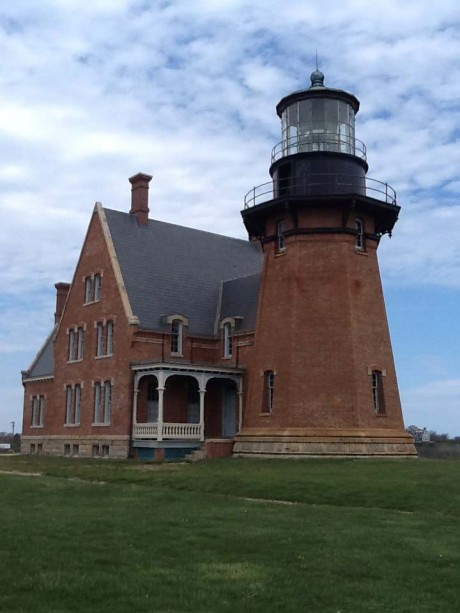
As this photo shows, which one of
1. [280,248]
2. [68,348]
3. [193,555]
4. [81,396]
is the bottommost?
[193,555]

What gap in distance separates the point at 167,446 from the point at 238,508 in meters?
16.3

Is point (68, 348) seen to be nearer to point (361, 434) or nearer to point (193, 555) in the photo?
point (361, 434)

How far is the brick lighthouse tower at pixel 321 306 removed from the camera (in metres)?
27.5

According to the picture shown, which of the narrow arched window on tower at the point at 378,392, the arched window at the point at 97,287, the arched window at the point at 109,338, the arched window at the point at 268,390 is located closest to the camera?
the narrow arched window on tower at the point at 378,392

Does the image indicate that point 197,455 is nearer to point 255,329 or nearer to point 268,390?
point 268,390

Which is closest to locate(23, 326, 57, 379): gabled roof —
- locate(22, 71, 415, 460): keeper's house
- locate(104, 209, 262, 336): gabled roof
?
locate(22, 71, 415, 460): keeper's house

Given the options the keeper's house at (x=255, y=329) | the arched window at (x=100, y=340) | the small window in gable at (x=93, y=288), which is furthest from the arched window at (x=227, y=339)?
the small window in gable at (x=93, y=288)

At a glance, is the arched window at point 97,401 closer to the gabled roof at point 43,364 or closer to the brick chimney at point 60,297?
the gabled roof at point 43,364

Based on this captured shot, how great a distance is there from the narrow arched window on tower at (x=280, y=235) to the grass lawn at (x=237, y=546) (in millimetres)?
12590

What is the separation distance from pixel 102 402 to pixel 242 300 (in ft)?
28.1

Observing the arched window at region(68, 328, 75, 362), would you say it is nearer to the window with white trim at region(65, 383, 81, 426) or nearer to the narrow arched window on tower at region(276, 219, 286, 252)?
the window with white trim at region(65, 383, 81, 426)

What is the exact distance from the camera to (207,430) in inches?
1380

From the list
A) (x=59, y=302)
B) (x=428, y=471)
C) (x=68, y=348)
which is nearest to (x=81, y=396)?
(x=68, y=348)

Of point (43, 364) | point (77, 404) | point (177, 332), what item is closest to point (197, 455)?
point (177, 332)
